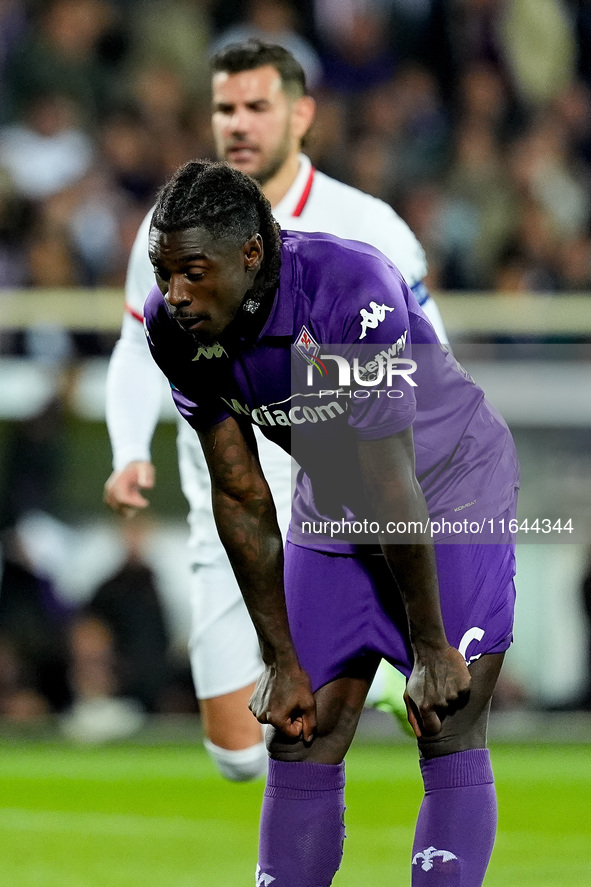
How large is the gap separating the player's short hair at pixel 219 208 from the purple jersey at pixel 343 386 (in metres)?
0.12

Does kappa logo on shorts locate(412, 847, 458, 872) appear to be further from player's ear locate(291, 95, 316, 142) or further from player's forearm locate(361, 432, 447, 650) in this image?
player's ear locate(291, 95, 316, 142)

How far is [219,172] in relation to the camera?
2934 millimetres

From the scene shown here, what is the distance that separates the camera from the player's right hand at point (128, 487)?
182 inches

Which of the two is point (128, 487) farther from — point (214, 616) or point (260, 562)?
point (260, 562)

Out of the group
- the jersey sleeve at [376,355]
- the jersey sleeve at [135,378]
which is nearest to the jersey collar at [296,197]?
the jersey sleeve at [135,378]

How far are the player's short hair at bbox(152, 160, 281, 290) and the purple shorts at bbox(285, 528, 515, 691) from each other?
2.38 feet

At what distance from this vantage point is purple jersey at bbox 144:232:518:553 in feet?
9.93

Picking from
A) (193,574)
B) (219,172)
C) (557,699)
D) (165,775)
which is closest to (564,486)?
(557,699)

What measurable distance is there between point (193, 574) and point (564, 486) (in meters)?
3.09

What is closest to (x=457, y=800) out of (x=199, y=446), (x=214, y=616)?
(x=214, y=616)

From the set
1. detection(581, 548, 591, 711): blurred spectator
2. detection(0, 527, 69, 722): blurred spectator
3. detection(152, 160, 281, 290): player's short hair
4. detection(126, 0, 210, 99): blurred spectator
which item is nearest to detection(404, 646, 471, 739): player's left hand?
detection(152, 160, 281, 290): player's short hair

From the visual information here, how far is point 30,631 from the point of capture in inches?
304

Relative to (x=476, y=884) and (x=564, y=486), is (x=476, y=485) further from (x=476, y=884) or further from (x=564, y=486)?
(x=564, y=486)

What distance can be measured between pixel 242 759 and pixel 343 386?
86.2 inches
